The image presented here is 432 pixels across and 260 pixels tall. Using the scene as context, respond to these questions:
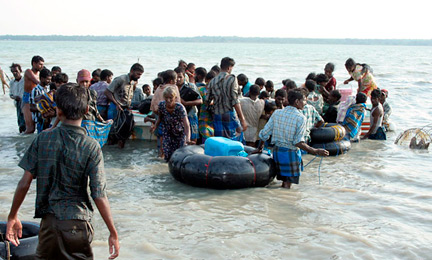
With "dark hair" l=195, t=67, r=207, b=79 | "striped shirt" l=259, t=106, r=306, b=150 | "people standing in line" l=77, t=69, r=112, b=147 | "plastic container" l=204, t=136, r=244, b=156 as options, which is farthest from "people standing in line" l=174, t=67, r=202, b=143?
"striped shirt" l=259, t=106, r=306, b=150

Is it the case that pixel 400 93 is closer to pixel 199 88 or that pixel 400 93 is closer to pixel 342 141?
pixel 342 141

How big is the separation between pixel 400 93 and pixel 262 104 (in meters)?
15.9

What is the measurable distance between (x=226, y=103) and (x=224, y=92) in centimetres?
19

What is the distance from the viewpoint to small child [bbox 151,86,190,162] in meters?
6.98

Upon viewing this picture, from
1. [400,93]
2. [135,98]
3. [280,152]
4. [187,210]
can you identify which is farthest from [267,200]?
[400,93]

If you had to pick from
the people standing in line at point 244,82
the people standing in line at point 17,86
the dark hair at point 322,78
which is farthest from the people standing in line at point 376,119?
the people standing in line at point 17,86

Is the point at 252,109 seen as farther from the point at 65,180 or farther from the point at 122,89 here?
the point at 65,180

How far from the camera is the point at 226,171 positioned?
645 cm

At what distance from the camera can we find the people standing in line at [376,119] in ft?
31.7

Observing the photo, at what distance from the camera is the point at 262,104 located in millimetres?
8656

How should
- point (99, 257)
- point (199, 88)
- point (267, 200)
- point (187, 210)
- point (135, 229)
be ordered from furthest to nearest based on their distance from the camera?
point (199, 88), point (267, 200), point (187, 210), point (135, 229), point (99, 257)

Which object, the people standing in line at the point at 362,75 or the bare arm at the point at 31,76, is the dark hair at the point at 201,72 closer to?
the bare arm at the point at 31,76

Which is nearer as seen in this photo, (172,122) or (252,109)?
(172,122)

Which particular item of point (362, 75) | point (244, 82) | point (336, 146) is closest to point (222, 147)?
point (336, 146)
